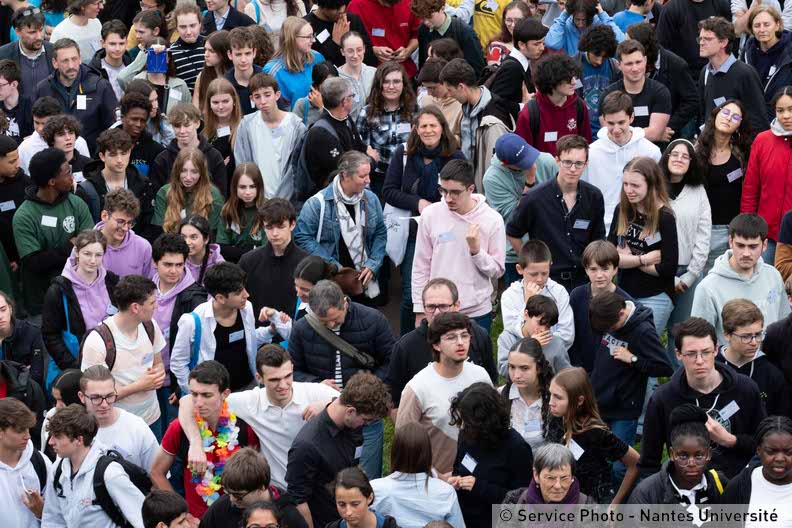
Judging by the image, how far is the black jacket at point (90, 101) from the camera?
462 inches

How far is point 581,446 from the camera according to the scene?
7391 millimetres

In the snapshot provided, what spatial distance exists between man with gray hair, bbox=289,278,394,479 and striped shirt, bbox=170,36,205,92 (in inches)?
178

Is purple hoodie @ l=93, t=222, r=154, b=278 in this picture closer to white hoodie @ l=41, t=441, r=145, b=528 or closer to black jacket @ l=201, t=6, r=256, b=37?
white hoodie @ l=41, t=441, r=145, b=528

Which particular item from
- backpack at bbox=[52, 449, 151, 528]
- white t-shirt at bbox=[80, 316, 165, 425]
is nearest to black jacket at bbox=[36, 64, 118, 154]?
white t-shirt at bbox=[80, 316, 165, 425]

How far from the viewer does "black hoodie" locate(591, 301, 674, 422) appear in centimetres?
815

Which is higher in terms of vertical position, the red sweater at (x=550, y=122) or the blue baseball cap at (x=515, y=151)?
the blue baseball cap at (x=515, y=151)

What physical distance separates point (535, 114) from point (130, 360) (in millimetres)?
4087

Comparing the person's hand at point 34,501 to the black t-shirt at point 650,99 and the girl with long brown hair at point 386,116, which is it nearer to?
the girl with long brown hair at point 386,116

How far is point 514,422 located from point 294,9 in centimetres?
649

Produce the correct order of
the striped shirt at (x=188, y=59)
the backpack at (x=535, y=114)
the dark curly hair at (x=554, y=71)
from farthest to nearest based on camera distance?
the striped shirt at (x=188, y=59) < the backpack at (x=535, y=114) < the dark curly hair at (x=554, y=71)

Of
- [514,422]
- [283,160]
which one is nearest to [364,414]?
[514,422]

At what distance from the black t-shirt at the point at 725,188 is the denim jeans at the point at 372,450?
3.61 m

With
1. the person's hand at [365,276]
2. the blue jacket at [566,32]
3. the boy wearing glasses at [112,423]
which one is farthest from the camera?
the blue jacket at [566,32]

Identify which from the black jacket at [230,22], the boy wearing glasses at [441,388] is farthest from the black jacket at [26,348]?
the black jacket at [230,22]
